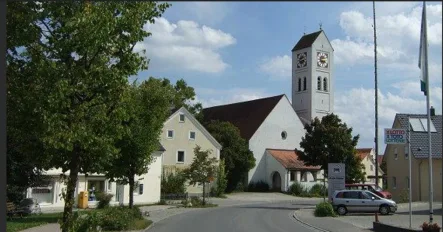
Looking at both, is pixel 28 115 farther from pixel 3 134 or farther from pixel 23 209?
pixel 23 209

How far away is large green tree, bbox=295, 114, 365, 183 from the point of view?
41.7 metres

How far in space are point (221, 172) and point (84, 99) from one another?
132 feet

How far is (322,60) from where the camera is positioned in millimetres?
86375

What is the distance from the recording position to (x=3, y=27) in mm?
7742

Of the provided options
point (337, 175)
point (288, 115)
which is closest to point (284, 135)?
point (288, 115)

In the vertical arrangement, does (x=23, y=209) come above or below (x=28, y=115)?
below

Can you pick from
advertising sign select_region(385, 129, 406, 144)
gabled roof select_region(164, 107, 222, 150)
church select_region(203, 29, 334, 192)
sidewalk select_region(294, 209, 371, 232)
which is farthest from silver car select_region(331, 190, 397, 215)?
gabled roof select_region(164, 107, 222, 150)

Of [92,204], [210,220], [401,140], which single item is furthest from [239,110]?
[401,140]

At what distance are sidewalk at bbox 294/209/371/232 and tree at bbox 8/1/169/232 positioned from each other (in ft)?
44.0

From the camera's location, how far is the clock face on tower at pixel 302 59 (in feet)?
282

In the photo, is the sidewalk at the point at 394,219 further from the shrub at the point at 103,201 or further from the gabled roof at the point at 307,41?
the gabled roof at the point at 307,41

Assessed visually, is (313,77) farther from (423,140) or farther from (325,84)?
(423,140)

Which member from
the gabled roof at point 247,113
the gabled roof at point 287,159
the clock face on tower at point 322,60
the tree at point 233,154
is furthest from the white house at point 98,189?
the clock face on tower at point 322,60

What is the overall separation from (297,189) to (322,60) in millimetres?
30868
